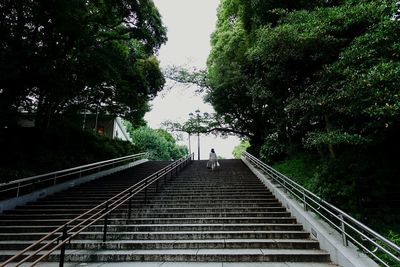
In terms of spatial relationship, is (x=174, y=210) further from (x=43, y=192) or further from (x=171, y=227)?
(x=43, y=192)

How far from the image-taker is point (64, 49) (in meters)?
10.5

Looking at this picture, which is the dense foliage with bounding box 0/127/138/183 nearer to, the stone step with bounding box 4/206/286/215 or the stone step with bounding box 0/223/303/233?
the stone step with bounding box 4/206/286/215

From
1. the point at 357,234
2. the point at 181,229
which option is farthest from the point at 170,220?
the point at 357,234

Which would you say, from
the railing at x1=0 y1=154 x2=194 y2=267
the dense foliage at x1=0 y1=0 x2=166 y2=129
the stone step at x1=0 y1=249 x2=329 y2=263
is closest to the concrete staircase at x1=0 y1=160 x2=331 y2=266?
the stone step at x1=0 y1=249 x2=329 y2=263

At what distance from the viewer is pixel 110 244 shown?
5.79 meters

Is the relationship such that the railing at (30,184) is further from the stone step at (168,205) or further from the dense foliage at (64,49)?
the dense foliage at (64,49)

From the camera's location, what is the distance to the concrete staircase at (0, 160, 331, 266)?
17.3 ft

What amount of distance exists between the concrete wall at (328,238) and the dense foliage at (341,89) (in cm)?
104

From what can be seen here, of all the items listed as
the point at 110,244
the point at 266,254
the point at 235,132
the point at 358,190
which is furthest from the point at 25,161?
the point at 235,132

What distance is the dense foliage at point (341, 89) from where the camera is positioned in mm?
6285

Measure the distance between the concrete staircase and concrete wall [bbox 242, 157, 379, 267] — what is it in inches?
7.1

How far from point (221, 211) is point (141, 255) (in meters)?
3.07

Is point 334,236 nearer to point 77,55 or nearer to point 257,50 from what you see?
point 257,50

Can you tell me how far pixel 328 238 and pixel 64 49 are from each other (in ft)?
36.7
